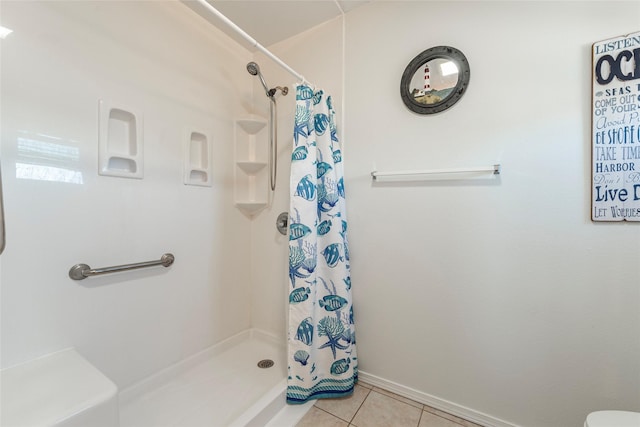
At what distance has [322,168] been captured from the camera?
1443 millimetres

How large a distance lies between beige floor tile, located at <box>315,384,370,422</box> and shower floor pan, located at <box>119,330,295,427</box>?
9.3 inches

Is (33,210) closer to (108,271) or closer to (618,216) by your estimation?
(108,271)

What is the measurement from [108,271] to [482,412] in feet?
6.47

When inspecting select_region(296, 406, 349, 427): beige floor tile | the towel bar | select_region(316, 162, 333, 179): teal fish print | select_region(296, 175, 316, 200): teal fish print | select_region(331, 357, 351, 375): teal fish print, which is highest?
select_region(316, 162, 333, 179): teal fish print

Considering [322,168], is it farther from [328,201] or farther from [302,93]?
[302,93]

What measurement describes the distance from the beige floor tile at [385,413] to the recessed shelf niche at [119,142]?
1.74 metres

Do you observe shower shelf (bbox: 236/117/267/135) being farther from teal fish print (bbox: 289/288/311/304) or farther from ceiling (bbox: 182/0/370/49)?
teal fish print (bbox: 289/288/311/304)

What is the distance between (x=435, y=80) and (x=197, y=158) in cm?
151

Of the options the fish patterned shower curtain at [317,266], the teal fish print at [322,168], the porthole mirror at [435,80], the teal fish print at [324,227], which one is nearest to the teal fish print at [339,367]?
the fish patterned shower curtain at [317,266]

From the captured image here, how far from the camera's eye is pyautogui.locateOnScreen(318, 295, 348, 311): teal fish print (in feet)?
4.64

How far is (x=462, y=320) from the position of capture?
1256 millimetres

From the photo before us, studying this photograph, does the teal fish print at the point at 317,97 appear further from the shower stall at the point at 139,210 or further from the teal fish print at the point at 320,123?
the shower stall at the point at 139,210

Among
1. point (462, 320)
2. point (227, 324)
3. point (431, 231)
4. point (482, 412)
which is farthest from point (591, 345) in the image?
point (227, 324)

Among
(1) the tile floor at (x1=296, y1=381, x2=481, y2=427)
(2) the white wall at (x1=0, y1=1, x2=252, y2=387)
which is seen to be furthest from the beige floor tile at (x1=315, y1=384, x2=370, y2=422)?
(2) the white wall at (x1=0, y1=1, x2=252, y2=387)
